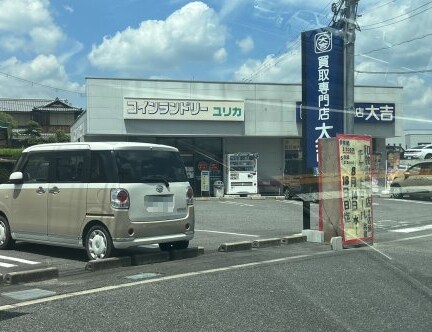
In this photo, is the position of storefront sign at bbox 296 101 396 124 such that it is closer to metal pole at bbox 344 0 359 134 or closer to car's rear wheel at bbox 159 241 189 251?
metal pole at bbox 344 0 359 134

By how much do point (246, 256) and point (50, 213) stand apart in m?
3.28

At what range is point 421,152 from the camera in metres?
15.5

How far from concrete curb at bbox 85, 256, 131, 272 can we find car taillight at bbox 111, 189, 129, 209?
30.0 inches

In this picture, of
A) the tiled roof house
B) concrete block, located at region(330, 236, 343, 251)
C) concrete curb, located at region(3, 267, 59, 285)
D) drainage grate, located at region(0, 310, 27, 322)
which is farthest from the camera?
the tiled roof house

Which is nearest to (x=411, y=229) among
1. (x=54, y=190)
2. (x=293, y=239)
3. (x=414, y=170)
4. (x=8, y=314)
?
(x=293, y=239)

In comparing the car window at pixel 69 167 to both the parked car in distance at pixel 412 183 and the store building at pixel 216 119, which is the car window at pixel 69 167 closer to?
the parked car in distance at pixel 412 183

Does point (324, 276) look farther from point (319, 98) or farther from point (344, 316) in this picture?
point (319, 98)

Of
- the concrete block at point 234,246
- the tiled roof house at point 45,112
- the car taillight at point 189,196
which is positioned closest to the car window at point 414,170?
the concrete block at point 234,246

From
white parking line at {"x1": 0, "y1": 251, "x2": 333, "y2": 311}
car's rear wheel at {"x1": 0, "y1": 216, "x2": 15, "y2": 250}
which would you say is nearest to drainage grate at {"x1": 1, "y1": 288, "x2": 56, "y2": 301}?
white parking line at {"x1": 0, "y1": 251, "x2": 333, "y2": 311}

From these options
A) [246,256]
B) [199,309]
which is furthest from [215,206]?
[199,309]

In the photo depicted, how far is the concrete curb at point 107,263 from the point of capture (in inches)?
303

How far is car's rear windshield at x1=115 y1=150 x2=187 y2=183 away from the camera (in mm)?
8281

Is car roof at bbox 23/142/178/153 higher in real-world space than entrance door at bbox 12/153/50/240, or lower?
higher

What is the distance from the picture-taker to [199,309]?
5.60 m
